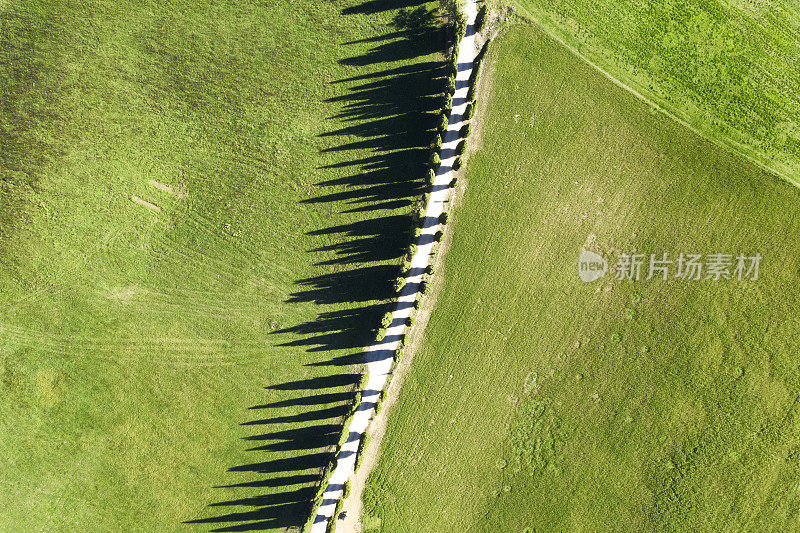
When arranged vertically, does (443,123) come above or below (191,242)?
above

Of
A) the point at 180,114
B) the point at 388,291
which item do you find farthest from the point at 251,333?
the point at 180,114

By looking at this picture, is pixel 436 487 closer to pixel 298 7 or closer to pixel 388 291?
pixel 388 291

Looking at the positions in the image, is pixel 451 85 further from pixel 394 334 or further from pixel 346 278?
pixel 394 334
